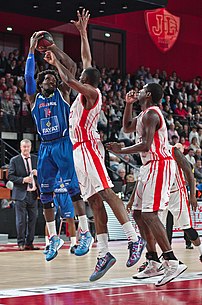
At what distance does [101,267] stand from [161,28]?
19.9 m

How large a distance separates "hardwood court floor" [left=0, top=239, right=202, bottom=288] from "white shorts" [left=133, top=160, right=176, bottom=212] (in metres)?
1.01

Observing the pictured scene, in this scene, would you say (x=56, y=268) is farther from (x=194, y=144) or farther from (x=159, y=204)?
(x=194, y=144)

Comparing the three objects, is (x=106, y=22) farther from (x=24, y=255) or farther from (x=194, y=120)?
(x=24, y=255)

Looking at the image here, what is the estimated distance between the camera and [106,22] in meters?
27.2

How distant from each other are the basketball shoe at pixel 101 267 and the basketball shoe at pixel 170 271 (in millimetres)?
603

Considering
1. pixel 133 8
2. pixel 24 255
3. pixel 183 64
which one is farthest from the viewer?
pixel 183 64

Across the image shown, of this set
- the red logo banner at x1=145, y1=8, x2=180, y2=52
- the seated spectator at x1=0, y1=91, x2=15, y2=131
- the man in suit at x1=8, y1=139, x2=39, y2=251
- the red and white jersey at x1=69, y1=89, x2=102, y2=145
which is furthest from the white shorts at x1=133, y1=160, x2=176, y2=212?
the red logo banner at x1=145, y1=8, x2=180, y2=52

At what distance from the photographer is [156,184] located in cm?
678

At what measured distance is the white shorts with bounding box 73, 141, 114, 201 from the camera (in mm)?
7141

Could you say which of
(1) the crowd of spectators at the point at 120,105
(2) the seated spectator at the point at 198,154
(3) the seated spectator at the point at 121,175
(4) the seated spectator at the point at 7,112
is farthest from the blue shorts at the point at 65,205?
(2) the seated spectator at the point at 198,154

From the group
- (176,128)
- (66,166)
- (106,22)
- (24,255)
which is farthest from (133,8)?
(66,166)

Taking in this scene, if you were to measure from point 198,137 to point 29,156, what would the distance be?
1138 cm

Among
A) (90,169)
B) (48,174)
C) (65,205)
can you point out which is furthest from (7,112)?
(90,169)

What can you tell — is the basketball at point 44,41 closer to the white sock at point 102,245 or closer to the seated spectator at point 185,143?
the white sock at point 102,245
